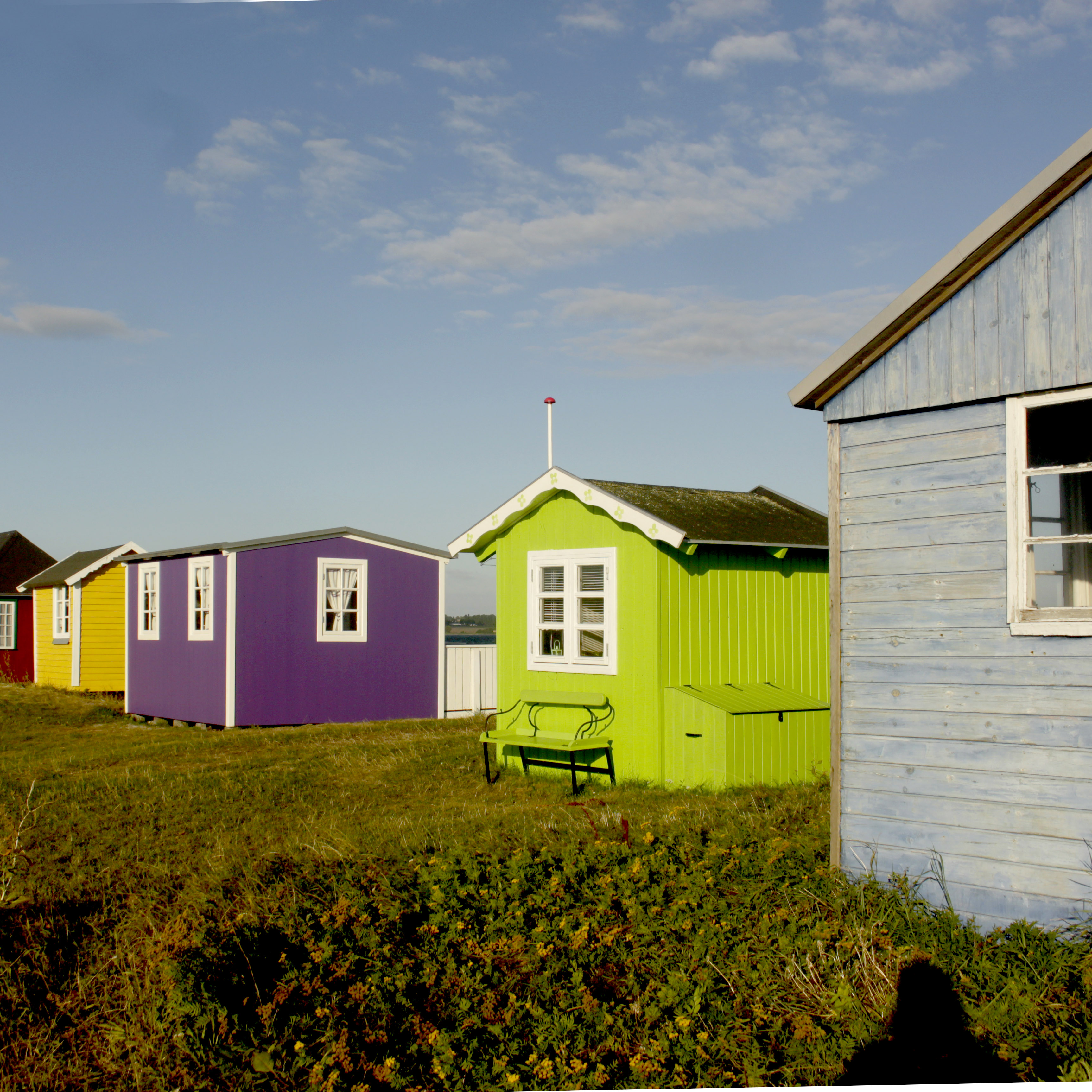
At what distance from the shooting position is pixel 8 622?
31578 mm

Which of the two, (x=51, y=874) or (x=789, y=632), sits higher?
(x=789, y=632)

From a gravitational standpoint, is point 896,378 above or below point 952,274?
below

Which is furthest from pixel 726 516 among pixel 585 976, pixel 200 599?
pixel 200 599

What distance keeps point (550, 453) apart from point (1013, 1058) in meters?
9.19

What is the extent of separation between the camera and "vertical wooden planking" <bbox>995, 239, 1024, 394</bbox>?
639cm

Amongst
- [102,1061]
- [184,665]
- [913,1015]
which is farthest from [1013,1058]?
[184,665]

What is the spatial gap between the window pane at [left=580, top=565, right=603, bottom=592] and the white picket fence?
8685mm

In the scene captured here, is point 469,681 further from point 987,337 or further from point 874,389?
Answer: point 987,337

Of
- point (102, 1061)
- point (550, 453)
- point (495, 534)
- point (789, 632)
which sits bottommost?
point (102, 1061)

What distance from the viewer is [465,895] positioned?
6602 millimetres

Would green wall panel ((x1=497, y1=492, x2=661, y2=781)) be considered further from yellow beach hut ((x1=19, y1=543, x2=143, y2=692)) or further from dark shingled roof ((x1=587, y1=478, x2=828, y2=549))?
yellow beach hut ((x1=19, y1=543, x2=143, y2=692))

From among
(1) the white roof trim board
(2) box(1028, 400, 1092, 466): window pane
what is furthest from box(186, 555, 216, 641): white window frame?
(2) box(1028, 400, 1092, 466): window pane

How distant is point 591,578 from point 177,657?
11176mm

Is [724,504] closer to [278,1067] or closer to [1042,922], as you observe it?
[1042,922]
